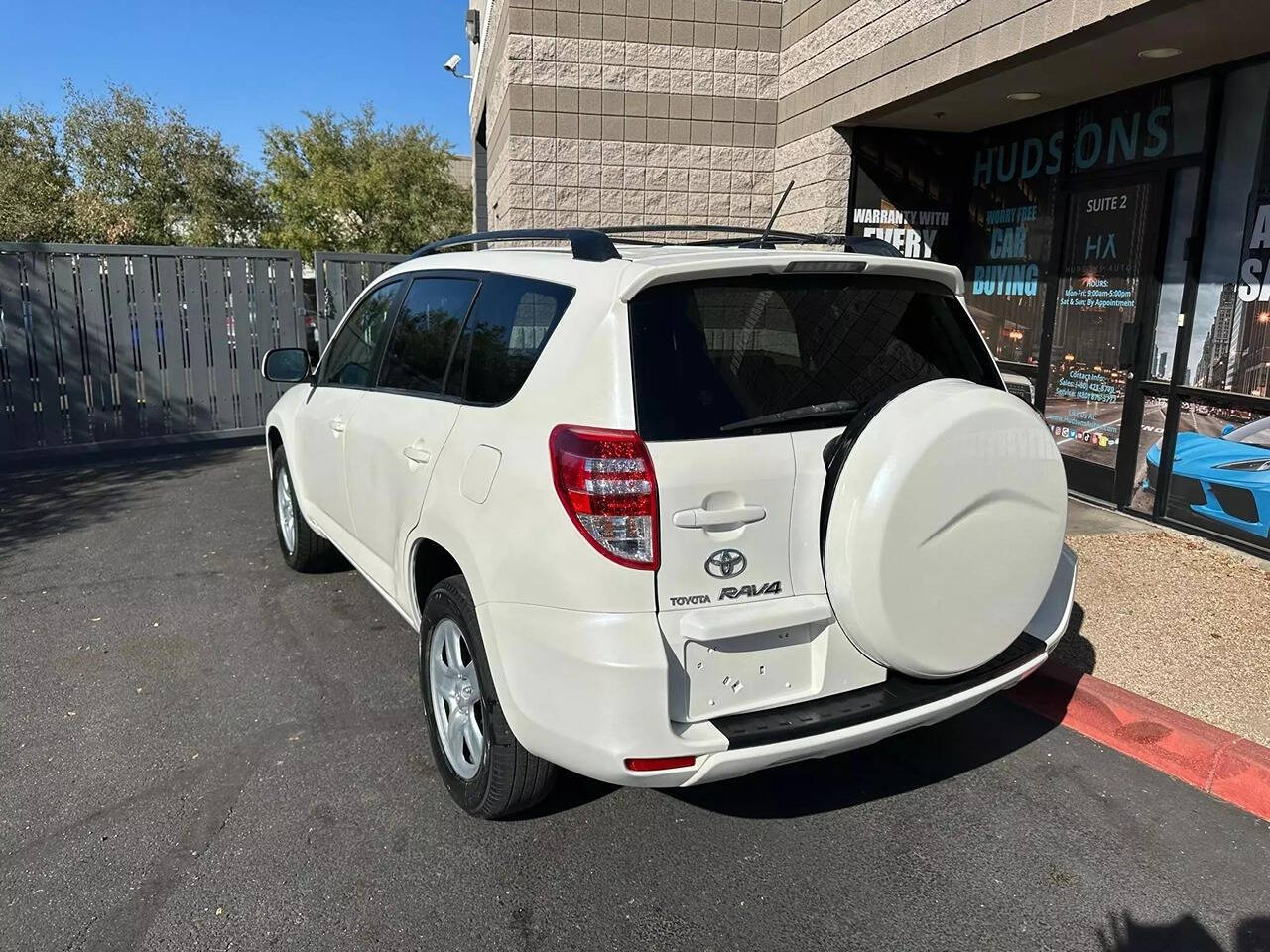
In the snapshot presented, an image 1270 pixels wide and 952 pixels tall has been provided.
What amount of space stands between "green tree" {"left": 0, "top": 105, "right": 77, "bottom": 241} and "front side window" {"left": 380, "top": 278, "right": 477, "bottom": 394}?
1009 inches

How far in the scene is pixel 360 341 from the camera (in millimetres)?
4402

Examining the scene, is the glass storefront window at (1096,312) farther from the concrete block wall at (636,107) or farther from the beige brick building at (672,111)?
the concrete block wall at (636,107)

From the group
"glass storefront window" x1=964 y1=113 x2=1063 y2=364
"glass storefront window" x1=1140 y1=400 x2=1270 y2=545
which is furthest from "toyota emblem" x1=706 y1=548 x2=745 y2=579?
"glass storefront window" x1=964 y1=113 x2=1063 y2=364

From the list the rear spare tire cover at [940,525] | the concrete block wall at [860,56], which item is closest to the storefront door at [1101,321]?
the concrete block wall at [860,56]

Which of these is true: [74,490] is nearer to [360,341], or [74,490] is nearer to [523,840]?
[360,341]

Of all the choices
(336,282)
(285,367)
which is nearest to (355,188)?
(336,282)

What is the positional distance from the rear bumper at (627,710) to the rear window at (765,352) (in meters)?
0.58

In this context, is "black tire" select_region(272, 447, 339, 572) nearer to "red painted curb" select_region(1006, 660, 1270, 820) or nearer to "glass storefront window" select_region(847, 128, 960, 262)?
"red painted curb" select_region(1006, 660, 1270, 820)

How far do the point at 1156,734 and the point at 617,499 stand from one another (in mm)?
2582

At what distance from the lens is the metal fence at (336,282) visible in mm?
10547

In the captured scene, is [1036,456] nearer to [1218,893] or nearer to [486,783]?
[1218,893]

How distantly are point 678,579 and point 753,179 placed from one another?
8.34 meters

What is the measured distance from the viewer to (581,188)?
9648mm

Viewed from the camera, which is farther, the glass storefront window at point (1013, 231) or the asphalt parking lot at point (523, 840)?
the glass storefront window at point (1013, 231)
